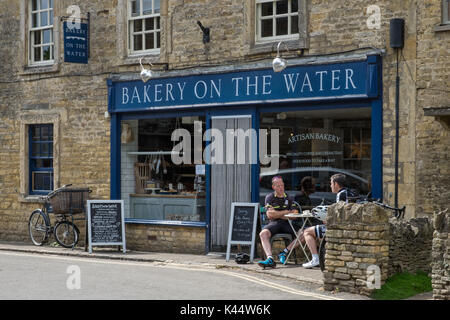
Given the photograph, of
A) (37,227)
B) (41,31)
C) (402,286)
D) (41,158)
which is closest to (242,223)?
(402,286)

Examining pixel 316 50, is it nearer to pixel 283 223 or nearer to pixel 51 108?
pixel 283 223

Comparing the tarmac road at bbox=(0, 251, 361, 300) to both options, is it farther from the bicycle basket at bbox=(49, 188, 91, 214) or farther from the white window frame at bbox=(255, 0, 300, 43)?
the white window frame at bbox=(255, 0, 300, 43)

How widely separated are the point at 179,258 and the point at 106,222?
1963 mm

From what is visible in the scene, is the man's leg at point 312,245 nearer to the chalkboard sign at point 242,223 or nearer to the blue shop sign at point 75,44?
the chalkboard sign at point 242,223

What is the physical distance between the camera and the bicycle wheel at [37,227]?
680 inches

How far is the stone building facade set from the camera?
12.5 metres

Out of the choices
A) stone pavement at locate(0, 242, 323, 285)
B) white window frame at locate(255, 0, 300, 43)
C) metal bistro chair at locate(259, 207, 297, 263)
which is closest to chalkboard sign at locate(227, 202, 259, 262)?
metal bistro chair at locate(259, 207, 297, 263)

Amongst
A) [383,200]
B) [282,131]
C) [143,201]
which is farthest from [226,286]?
[143,201]

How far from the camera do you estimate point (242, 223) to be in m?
14.2

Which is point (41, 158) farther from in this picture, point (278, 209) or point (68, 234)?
point (278, 209)

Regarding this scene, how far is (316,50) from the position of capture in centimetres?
1392

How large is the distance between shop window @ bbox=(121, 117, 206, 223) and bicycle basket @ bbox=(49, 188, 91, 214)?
88cm

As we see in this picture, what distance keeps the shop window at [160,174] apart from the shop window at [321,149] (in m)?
1.64
